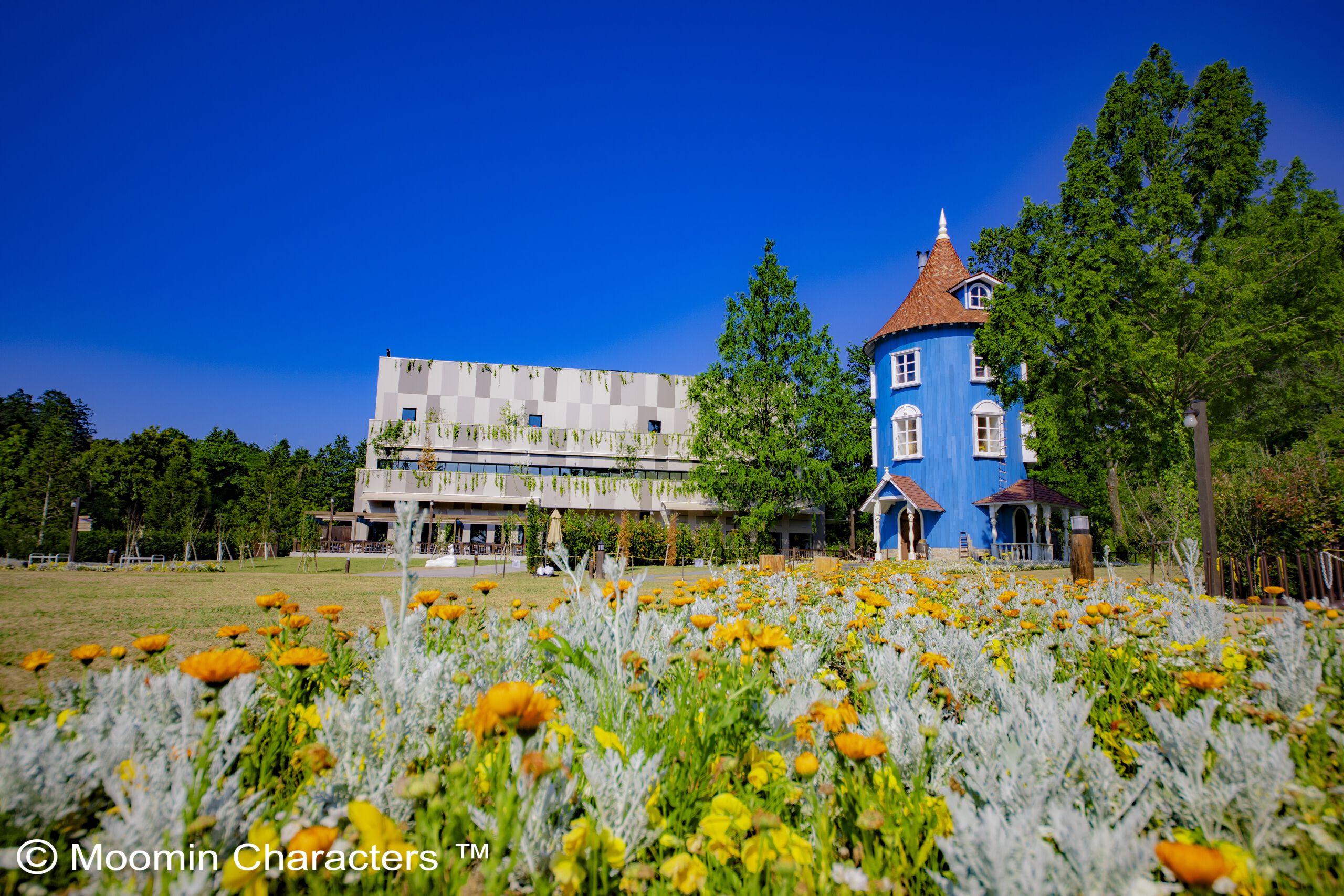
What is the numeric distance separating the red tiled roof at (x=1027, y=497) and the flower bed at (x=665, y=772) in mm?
22173

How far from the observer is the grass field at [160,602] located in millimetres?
4466

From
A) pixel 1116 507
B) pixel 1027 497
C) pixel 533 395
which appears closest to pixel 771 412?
pixel 1027 497

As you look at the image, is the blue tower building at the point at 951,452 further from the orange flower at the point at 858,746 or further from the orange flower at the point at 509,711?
the orange flower at the point at 509,711

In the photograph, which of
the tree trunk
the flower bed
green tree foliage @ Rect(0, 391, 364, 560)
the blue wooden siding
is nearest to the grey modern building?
green tree foliage @ Rect(0, 391, 364, 560)

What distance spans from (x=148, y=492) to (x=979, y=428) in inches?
1577

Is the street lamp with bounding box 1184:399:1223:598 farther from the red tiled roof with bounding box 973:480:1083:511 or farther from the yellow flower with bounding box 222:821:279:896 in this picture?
the red tiled roof with bounding box 973:480:1083:511

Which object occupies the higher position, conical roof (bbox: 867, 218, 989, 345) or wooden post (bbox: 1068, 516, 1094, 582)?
conical roof (bbox: 867, 218, 989, 345)

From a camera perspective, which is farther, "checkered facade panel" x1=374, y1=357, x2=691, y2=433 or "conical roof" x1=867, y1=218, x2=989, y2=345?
"checkered facade panel" x1=374, y1=357, x2=691, y2=433

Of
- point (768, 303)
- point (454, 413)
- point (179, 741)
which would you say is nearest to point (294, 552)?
point (454, 413)

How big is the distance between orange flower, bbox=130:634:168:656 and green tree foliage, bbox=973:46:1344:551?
19538 millimetres

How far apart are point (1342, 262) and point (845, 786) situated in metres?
24.2

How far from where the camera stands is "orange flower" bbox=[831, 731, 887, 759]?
140cm

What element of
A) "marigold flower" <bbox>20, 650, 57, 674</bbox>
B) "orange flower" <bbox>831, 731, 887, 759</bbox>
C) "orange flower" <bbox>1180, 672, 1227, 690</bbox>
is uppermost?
"marigold flower" <bbox>20, 650, 57, 674</bbox>

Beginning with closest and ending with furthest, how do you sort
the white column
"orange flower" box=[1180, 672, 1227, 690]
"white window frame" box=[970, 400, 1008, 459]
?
"orange flower" box=[1180, 672, 1227, 690] → the white column → "white window frame" box=[970, 400, 1008, 459]
